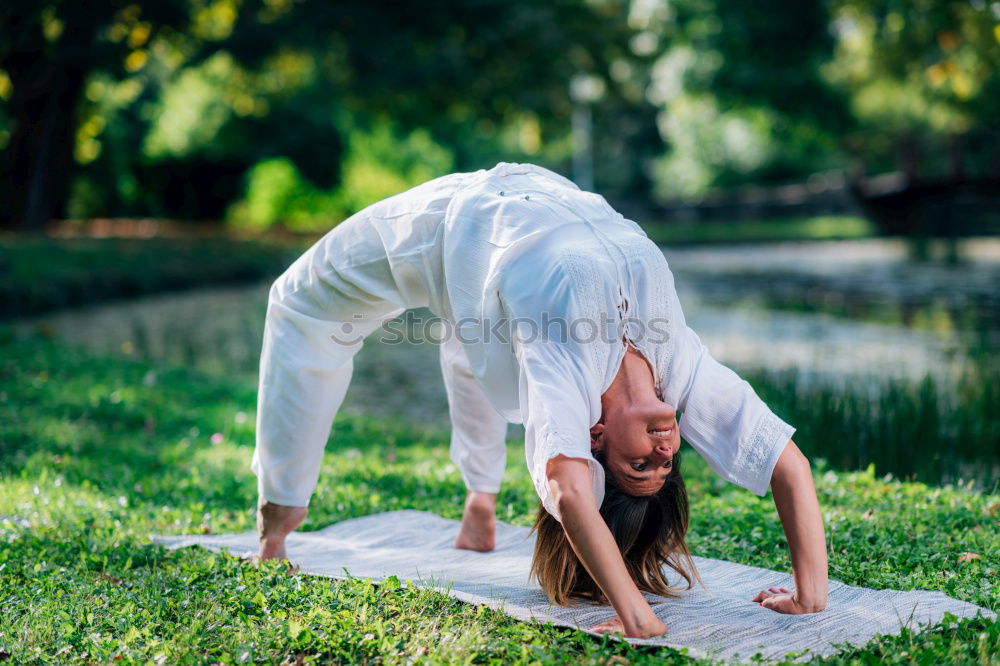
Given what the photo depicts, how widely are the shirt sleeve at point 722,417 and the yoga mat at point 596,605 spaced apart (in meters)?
0.40

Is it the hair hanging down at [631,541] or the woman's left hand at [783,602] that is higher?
the hair hanging down at [631,541]

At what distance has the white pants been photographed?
318 cm

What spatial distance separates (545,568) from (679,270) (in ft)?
55.3

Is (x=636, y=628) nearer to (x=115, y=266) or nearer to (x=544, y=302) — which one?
(x=544, y=302)

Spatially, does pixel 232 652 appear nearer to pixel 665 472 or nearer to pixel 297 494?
pixel 297 494

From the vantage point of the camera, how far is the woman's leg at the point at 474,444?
3.61 meters

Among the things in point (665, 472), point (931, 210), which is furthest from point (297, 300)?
point (931, 210)

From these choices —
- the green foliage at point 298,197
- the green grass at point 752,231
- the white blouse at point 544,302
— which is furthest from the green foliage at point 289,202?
the white blouse at point 544,302

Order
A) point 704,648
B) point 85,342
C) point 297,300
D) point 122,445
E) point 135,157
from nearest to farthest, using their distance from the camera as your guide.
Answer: point 704,648
point 297,300
point 122,445
point 85,342
point 135,157

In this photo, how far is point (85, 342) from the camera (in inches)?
383

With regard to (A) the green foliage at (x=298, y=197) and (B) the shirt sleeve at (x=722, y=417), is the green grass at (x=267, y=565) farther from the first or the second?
(A) the green foliage at (x=298, y=197)

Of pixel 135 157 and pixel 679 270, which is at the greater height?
pixel 135 157

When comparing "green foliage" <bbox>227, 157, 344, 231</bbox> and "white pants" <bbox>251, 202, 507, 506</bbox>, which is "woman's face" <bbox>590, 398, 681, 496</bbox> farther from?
"green foliage" <bbox>227, 157, 344, 231</bbox>

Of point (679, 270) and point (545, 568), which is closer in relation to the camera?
point (545, 568)
